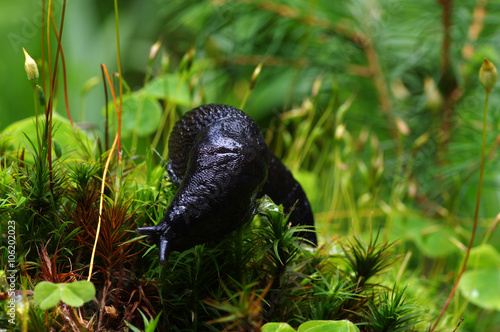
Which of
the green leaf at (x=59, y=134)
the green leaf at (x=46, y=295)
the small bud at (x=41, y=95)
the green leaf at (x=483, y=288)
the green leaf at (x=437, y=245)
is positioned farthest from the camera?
the green leaf at (x=437, y=245)

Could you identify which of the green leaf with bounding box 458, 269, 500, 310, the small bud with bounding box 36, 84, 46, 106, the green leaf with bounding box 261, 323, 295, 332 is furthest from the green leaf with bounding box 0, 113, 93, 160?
the green leaf with bounding box 458, 269, 500, 310

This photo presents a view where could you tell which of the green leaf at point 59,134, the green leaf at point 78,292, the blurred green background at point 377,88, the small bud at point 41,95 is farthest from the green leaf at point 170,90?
the green leaf at point 78,292

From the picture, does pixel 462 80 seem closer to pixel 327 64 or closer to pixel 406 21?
pixel 406 21

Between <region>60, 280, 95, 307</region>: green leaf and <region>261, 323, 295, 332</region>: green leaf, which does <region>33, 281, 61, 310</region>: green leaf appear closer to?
<region>60, 280, 95, 307</region>: green leaf

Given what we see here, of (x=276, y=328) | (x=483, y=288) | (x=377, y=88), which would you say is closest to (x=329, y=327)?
(x=276, y=328)

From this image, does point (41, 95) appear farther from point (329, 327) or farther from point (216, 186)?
point (329, 327)

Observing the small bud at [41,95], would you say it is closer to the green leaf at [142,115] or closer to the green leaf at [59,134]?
the green leaf at [59,134]
